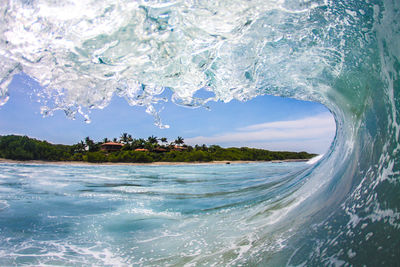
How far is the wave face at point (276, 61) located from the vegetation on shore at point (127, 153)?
3745 centimetres

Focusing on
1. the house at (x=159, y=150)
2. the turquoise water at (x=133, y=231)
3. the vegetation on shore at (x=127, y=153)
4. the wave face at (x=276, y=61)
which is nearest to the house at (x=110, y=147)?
the vegetation on shore at (x=127, y=153)

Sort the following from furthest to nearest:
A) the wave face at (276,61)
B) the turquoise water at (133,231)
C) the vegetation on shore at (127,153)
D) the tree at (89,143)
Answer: the tree at (89,143) → the vegetation on shore at (127,153) → the turquoise water at (133,231) → the wave face at (276,61)

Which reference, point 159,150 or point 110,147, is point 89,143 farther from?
point 159,150

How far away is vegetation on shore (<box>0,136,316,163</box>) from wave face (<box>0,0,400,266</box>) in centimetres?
3745

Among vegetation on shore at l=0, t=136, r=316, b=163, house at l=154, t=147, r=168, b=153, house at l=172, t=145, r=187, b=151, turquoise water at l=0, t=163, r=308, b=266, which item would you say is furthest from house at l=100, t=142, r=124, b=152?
turquoise water at l=0, t=163, r=308, b=266

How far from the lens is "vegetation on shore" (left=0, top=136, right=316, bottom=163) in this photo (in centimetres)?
3588

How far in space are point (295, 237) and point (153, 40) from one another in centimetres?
257

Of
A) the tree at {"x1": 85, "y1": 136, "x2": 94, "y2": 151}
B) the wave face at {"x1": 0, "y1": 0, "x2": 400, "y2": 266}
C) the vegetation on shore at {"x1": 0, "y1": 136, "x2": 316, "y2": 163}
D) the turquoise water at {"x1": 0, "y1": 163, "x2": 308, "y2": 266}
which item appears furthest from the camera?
the tree at {"x1": 85, "y1": 136, "x2": 94, "y2": 151}

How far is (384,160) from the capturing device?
187 cm

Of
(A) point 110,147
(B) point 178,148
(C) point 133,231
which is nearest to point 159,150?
(B) point 178,148

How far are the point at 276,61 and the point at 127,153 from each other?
127 ft

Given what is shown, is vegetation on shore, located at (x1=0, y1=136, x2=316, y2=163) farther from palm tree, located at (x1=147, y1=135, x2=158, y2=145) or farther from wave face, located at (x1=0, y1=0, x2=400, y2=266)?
wave face, located at (x1=0, y1=0, x2=400, y2=266)

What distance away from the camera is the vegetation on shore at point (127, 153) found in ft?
118

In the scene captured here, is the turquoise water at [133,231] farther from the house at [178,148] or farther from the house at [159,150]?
the house at [178,148]
